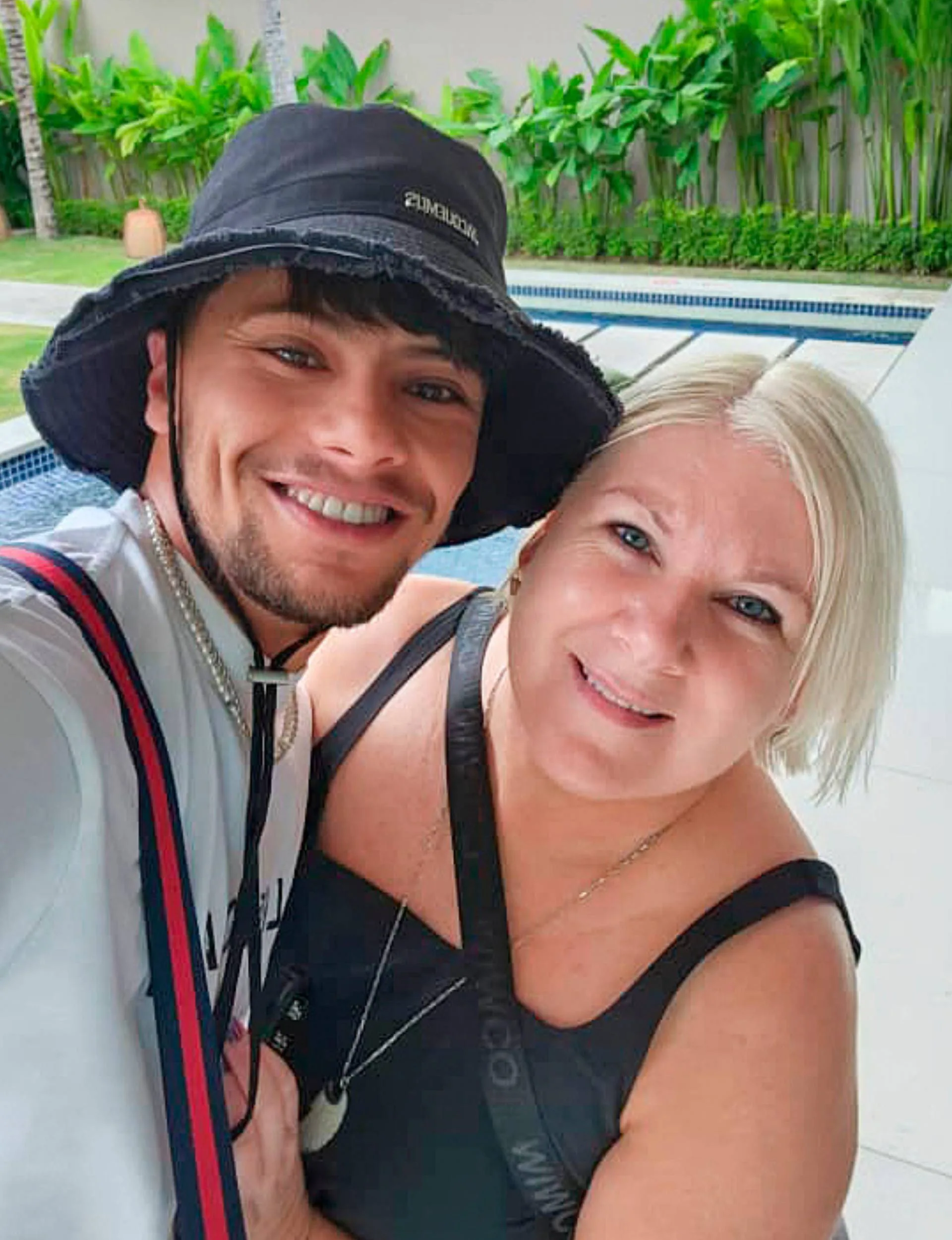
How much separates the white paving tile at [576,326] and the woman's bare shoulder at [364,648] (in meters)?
6.40

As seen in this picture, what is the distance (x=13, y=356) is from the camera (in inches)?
280

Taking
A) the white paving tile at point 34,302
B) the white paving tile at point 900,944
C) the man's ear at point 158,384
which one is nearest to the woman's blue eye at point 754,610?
the man's ear at point 158,384

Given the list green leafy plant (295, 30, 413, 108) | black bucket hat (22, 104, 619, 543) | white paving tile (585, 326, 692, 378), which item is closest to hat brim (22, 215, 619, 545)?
black bucket hat (22, 104, 619, 543)

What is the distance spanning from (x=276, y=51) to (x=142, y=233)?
2.12m

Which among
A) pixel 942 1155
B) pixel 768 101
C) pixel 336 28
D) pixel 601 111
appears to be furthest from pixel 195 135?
pixel 942 1155

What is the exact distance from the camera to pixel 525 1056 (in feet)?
3.65

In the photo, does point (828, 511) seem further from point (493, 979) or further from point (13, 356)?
point (13, 356)

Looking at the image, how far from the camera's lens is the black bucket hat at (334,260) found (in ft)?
3.20

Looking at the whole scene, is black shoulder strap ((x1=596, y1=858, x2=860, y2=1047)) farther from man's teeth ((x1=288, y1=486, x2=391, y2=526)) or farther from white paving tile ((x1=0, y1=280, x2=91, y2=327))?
white paving tile ((x1=0, y1=280, x2=91, y2=327))

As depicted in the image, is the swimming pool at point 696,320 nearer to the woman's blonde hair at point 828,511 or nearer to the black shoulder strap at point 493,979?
the black shoulder strap at point 493,979

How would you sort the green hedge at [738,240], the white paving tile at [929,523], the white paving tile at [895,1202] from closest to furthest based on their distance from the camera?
the white paving tile at [895,1202], the white paving tile at [929,523], the green hedge at [738,240]

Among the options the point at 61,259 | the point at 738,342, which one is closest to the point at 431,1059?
the point at 738,342

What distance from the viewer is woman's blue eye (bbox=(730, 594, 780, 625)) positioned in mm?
1211

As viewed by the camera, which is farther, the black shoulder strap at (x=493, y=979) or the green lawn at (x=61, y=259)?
the green lawn at (x=61, y=259)
